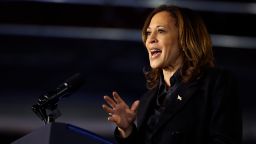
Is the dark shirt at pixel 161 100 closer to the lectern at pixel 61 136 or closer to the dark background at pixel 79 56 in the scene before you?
the lectern at pixel 61 136

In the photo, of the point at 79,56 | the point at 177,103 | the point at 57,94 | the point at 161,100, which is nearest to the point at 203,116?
the point at 177,103

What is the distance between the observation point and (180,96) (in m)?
1.42

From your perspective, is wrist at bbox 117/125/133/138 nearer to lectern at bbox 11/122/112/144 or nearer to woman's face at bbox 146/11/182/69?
woman's face at bbox 146/11/182/69

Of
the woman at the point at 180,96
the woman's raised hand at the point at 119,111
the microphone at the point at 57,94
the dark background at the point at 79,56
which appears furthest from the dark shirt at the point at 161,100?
the dark background at the point at 79,56

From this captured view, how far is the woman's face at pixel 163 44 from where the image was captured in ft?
5.04

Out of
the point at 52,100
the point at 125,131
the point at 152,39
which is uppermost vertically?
the point at 152,39

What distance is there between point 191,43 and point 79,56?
111 centimetres

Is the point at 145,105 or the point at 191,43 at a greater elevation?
the point at 191,43

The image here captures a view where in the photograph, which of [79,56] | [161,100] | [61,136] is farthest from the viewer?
[79,56]

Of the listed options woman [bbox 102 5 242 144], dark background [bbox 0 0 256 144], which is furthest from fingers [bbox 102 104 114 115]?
dark background [bbox 0 0 256 144]

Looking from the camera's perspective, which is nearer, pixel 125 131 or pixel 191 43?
pixel 125 131

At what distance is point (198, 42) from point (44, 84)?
4.00 ft

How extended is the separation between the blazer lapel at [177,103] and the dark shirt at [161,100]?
0.02 meters

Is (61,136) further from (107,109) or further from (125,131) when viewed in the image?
(125,131)
